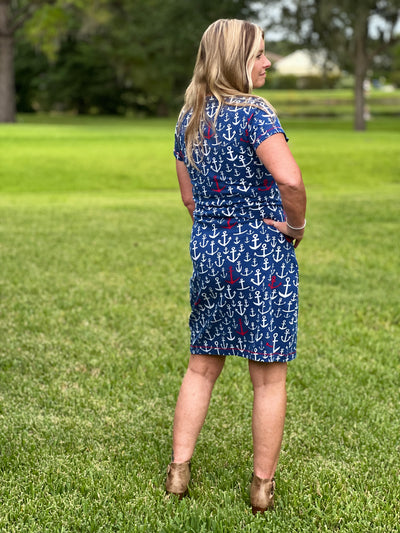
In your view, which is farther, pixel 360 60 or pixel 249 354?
pixel 360 60

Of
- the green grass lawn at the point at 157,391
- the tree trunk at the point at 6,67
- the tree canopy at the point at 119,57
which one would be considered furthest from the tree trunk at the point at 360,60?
the green grass lawn at the point at 157,391

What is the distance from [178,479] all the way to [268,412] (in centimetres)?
47

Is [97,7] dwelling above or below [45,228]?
above

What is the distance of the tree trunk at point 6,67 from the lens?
110 ft

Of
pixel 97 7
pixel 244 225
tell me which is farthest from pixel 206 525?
pixel 97 7

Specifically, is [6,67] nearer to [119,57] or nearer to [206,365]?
[119,57]

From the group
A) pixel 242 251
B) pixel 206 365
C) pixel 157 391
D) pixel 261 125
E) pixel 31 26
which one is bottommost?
pixel 157 391

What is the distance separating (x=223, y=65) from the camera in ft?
8.82

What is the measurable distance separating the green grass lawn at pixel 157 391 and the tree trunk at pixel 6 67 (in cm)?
2619

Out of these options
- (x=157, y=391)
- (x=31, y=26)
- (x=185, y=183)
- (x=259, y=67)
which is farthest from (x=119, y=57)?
(x=259, y=67)

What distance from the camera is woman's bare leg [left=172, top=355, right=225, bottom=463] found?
2975 mm

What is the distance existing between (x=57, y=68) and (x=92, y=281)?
153 ft

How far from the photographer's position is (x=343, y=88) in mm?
90625

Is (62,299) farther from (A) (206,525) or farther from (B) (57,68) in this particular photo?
(B) (57,68)
